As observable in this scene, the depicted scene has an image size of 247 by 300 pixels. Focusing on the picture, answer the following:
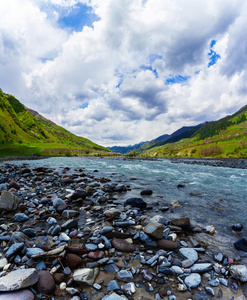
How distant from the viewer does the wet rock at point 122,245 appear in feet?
16.7

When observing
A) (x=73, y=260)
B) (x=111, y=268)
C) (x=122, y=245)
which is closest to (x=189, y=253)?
(x=122, y=245)

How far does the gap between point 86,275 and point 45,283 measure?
962 millimetres

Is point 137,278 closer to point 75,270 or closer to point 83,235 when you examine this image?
point 75,270

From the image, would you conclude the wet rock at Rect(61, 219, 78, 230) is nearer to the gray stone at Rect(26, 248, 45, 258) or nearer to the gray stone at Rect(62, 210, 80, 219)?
→ the gray stone at Rect(62, 210, 80, 219)

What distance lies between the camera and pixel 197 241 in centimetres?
597

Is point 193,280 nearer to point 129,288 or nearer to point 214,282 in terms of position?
point 214,282

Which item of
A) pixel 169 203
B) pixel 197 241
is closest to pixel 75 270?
pixel 197 241

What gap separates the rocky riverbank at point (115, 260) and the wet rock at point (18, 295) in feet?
0.06

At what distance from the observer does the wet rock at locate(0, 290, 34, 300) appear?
9.45 ft

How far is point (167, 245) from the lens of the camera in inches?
211

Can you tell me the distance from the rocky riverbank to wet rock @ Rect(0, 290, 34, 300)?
2cm

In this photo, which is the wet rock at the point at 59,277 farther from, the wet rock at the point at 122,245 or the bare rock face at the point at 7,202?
the bare rock face at the point at 7,202

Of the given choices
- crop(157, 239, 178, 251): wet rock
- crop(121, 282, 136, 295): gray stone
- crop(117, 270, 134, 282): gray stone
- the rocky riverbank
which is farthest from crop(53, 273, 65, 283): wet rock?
crop(157, 239, 178, 251): wet rock

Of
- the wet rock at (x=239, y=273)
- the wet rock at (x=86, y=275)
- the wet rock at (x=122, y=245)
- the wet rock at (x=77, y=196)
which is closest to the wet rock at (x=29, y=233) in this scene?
the wet rock at (x=86, y=275)
